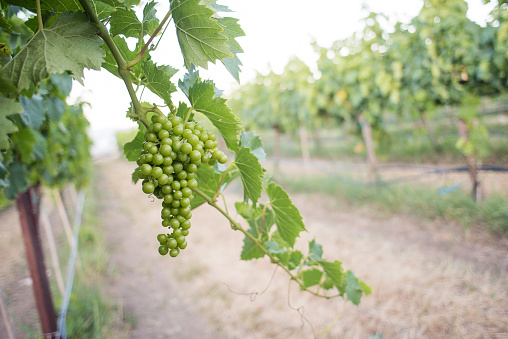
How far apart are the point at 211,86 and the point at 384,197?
5.58 metres

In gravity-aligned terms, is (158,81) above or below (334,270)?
above

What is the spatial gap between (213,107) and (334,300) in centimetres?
285

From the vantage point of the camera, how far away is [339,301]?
294cm

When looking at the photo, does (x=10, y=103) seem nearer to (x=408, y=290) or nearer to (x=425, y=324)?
(x=425, y=324)

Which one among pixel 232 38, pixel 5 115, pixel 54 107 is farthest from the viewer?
pixel 54 107

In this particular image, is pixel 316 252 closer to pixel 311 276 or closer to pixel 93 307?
pixel 311 276

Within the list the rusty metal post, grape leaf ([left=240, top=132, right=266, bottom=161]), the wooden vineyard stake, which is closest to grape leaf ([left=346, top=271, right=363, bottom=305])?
grape leaf ([left=240, top=132, right=266, bottom=161])

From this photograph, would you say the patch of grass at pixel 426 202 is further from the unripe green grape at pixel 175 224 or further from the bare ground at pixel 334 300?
the unripe green grape at pixel 175 224

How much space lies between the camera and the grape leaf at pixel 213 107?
67cm

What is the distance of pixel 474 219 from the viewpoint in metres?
4.36

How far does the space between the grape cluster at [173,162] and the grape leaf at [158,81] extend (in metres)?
0.09

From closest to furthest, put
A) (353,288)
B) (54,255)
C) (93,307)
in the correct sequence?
(353,288) < (93,307) < (54,255)

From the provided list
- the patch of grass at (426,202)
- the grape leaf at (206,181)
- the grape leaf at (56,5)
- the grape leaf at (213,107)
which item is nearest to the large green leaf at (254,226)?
the grape leaf at (206,181)

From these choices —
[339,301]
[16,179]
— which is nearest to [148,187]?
[16,179]
